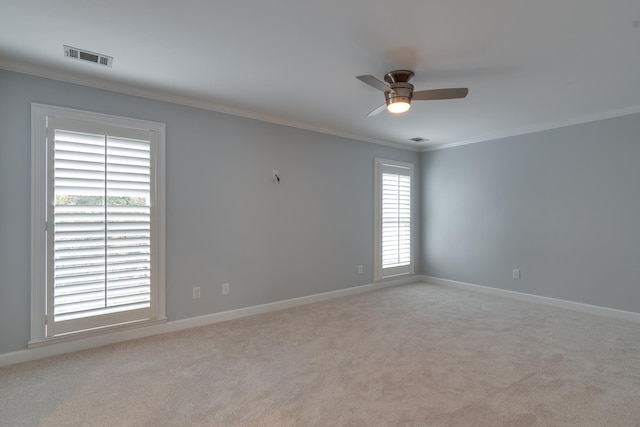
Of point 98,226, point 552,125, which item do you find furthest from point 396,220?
point 98,226

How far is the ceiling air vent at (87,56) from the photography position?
2.48 meters

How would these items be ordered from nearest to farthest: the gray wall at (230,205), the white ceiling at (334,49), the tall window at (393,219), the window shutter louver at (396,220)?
the white ceiling at (334,49) < the gray wall at (230,205) < the tall window at (393,219) < the window shutter louver at (396,220)

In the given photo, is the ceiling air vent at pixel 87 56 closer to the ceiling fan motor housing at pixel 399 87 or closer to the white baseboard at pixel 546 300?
the ceiling fan motor housing at pixel 399 87

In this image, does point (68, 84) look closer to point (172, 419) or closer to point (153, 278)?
point (153, 278)

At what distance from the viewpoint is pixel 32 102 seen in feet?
9.10

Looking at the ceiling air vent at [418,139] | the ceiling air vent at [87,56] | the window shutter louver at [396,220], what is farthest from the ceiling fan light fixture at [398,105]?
the window shutter louver at [396,220]

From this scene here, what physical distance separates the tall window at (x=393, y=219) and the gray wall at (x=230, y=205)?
217 millimetres

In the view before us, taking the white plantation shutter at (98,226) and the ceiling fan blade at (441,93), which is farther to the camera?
the white plantation shutter at (98,226)

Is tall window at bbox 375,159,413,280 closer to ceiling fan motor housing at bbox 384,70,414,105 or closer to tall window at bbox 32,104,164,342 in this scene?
ceiling fan motor housing at bbox 384,70,414,105

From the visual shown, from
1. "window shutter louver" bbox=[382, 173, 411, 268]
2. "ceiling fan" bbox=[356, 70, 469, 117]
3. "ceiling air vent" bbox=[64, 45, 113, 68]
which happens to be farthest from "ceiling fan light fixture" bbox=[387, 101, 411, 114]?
"window shutter louver" bbox=[382, 173, 411, 268]

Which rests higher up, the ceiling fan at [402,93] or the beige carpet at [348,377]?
the ceiling fan at [402,93]

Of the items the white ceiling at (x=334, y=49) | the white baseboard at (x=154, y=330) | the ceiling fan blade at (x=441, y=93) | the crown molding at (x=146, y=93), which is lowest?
the white baseboard at (x=154, y=330)

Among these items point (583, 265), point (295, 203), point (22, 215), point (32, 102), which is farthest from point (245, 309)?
point (583, 265)

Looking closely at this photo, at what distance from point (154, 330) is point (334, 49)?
3.16 m
